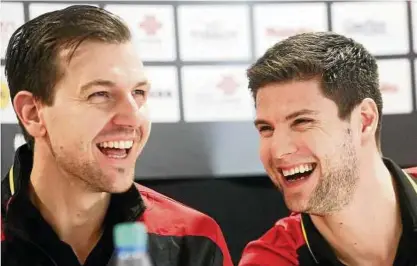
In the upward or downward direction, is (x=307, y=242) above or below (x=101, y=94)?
below

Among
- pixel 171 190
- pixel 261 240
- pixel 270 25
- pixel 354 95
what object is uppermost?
pixel 270 25

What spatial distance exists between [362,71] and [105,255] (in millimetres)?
637

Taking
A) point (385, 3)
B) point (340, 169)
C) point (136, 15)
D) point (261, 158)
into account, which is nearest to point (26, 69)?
point (136, 15)

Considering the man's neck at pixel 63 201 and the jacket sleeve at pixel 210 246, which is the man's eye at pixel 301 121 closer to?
the jacket sleeve at pixel 210 246

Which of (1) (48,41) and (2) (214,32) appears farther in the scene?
(2) (214,32)

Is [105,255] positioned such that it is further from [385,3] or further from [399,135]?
[385,3]

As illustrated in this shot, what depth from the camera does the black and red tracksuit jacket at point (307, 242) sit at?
1.24m

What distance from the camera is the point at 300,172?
1.21 metres

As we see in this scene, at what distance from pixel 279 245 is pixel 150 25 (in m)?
0.53

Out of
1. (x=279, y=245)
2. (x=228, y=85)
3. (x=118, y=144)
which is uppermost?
(x=228, y=85)

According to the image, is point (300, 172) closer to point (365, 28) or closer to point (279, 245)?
point (279, 245)

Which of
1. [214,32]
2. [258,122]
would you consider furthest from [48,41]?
[258,122]

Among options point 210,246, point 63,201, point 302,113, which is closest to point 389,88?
point 302,113

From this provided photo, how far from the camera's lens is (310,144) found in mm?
1195
